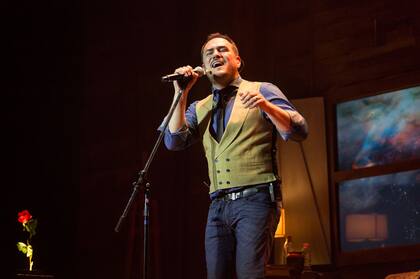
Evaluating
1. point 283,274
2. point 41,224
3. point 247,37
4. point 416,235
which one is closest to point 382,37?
point 247,37

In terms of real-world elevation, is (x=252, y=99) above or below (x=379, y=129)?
below

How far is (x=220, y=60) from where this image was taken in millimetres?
2744

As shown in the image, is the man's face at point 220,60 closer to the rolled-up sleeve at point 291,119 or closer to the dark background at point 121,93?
the rolled-up sleeve at point 291,119

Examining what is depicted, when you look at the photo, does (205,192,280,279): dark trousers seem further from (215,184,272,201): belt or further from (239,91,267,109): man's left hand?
(239,91,267,109): man's left hand

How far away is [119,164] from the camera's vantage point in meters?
6.29

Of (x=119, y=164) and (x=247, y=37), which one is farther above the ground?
(x=247, y=37)

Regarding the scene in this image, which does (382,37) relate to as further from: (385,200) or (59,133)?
(59,133)

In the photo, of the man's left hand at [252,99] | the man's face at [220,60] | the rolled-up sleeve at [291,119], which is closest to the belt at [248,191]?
the rolled-up sleeve at [291,119]

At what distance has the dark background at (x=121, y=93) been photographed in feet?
19.2

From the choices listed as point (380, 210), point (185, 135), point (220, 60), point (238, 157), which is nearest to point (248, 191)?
point (238, 157)

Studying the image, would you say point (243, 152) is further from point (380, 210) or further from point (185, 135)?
point (380, 210)

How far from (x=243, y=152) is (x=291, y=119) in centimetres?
25

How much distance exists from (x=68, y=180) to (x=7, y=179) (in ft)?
1.96

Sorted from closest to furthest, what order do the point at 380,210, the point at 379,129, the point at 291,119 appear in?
the point at 291,119, the point at 380,210, the point at 379,129
